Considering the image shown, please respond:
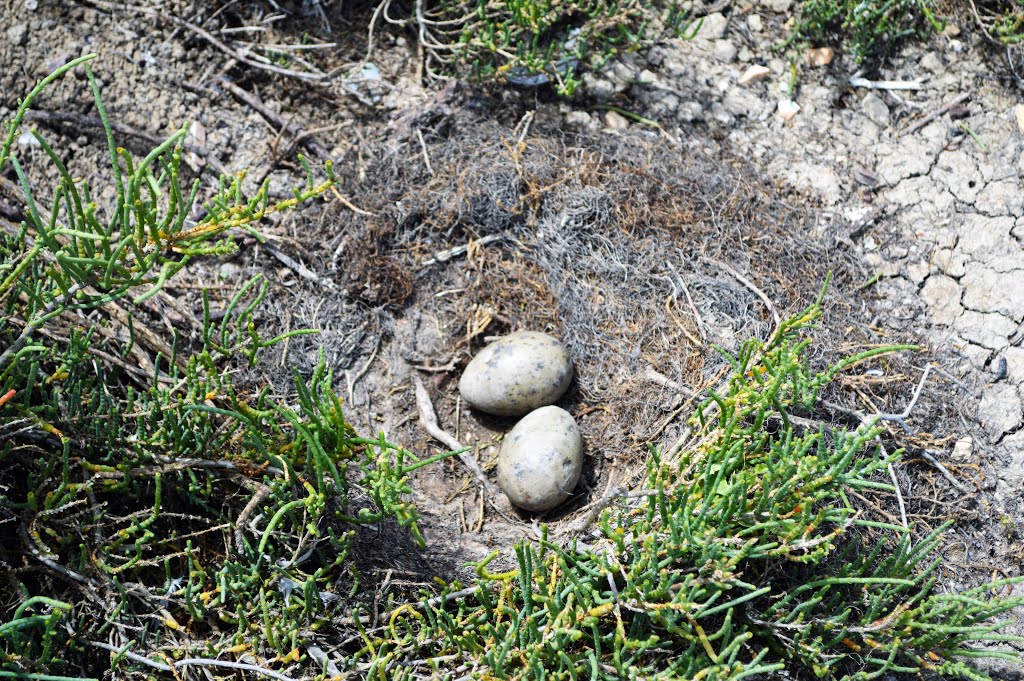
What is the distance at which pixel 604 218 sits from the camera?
10.7 feet

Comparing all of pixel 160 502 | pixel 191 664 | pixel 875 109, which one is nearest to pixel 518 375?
pixel 160 502

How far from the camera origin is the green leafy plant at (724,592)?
217cm

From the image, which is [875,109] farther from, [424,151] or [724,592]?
[724,592]

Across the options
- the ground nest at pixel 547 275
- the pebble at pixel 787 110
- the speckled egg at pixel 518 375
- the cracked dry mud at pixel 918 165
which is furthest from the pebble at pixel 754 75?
the speckled egg at pixel 518 375

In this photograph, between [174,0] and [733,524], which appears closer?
[733,524]

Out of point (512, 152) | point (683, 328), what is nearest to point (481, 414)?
point (683, 328)

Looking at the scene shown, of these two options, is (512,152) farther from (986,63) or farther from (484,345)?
(986,63)

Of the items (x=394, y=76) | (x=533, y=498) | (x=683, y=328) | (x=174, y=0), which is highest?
(x=174, y=0)

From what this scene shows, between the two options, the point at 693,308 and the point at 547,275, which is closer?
the point at 693,308

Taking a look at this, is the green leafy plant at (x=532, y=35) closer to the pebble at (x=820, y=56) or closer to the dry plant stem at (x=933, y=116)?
the pebble at (x=820, y=56)

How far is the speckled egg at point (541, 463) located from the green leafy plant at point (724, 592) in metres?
0.28

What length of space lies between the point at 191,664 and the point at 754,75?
317cm

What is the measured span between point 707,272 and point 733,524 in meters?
1.14

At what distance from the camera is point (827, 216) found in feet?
11.0
